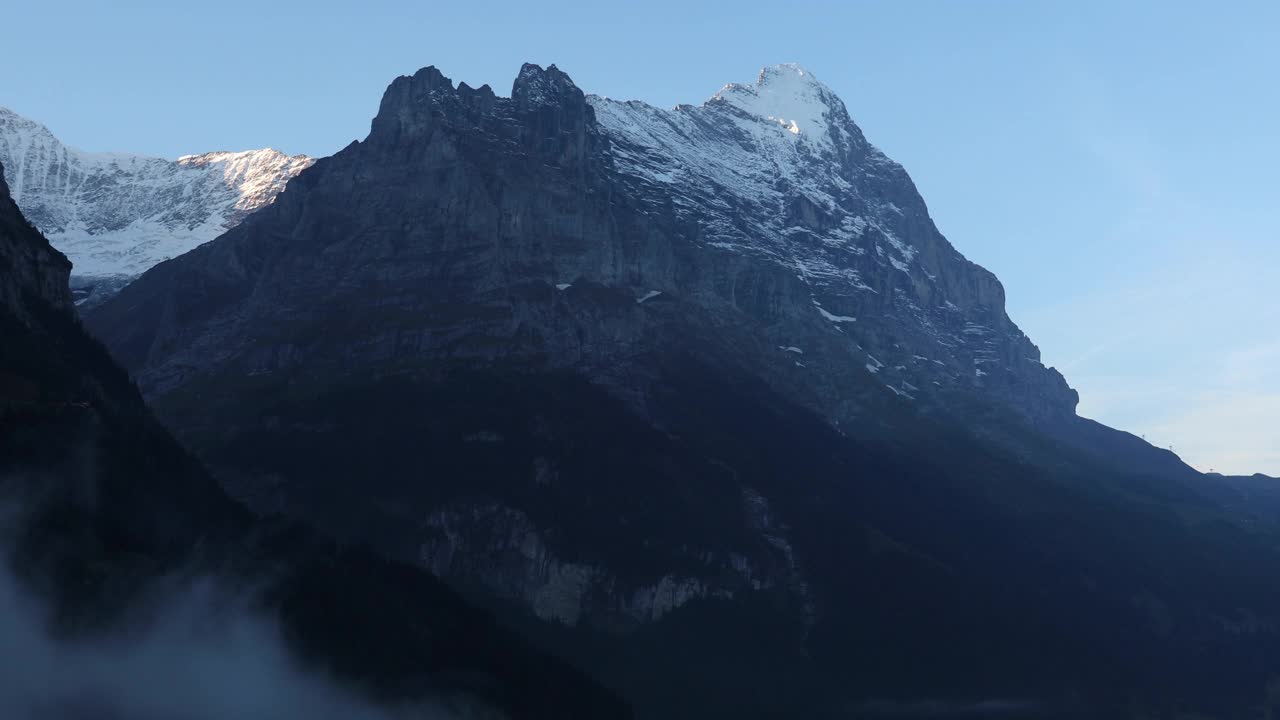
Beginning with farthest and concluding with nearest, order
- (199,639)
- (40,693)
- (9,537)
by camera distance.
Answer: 1. (199,639)
2. (9,537)
3. (40,693)

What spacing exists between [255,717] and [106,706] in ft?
60.2

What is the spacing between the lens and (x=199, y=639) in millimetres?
198500

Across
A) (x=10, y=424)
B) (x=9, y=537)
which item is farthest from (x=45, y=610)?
(x=10, y=424)

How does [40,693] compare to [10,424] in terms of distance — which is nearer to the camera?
[40,693]

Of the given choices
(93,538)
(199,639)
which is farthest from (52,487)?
(199,639)

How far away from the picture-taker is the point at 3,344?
7864 inches

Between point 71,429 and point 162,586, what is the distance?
18.7 m

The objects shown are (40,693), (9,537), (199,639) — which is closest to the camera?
(40,693)

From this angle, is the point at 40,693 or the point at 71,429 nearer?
the point at 40,693

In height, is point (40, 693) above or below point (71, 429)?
below

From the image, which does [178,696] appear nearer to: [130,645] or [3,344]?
[130,645]

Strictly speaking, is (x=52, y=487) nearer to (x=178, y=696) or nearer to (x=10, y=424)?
(x=10, y=424)

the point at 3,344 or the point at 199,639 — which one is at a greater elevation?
the point at 3,344

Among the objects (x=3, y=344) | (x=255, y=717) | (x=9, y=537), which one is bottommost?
(x=255, y=717)
